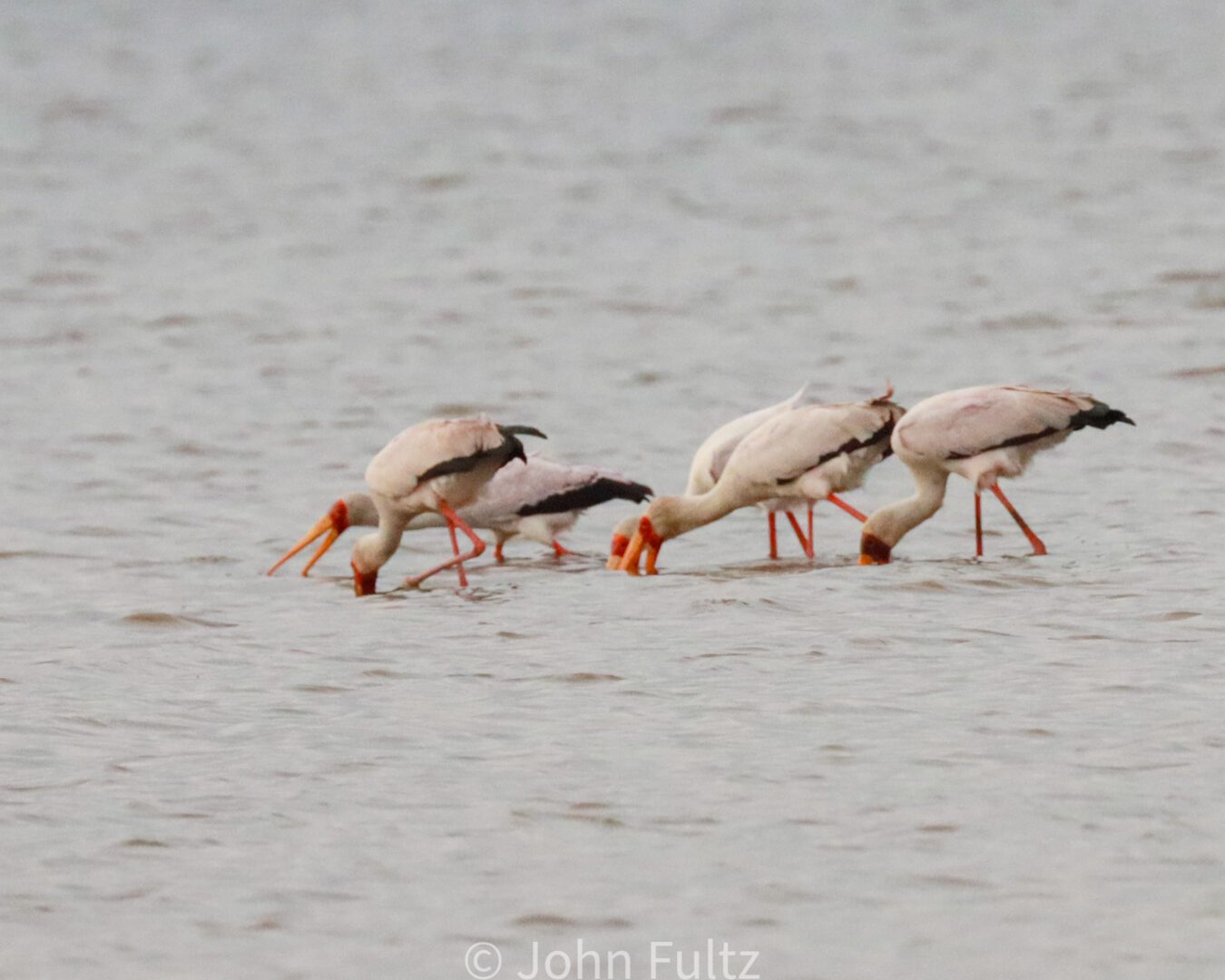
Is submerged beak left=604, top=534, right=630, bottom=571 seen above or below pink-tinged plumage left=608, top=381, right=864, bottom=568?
below

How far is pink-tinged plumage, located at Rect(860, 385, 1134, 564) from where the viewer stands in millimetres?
11758

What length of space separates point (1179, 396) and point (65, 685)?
9006 mm

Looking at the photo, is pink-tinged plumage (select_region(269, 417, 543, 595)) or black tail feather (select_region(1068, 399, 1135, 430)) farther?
pink-tinged plumage (select_region(269, 417, 543, 595))

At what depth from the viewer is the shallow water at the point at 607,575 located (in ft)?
21.5

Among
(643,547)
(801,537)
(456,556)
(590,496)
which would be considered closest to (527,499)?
(590,496)

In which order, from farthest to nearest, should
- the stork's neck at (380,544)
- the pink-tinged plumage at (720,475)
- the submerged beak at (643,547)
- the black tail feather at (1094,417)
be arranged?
the pink-tinged plumage at (720,475)
the submerged beak at (643,547)
the stork's neck at (380,544)
the black tail feather at (1094,417)

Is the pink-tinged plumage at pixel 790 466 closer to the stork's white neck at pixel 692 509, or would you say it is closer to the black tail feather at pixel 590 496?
the stork's white neck at pixel 692 509

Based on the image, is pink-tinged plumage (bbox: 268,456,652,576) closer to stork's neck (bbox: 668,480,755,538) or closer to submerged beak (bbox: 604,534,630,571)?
submerged beak (bbox: 604,534,630,571)

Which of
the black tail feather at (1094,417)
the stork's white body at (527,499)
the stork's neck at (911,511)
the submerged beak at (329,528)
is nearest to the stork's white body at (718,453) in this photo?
the stork's white body at (527,499)

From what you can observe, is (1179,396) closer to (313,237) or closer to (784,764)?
(784,764)

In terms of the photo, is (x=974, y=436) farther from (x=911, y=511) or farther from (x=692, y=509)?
(x=692, y=509)

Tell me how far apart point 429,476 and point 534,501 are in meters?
0.88

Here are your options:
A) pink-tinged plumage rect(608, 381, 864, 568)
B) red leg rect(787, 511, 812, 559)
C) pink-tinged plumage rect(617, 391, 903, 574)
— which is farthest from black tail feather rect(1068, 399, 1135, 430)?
red leg rect(787, 511, 812, 559)

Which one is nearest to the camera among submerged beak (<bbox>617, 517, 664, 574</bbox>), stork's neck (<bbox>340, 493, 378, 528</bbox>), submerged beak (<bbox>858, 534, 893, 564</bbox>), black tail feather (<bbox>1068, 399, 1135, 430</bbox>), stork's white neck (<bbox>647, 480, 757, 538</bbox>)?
black tail feather (<bbox>1068, 399, 1135, 430</bbox>)
